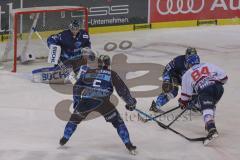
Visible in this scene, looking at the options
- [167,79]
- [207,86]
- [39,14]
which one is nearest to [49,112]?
[167,79]

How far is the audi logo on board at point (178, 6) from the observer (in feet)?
52.7

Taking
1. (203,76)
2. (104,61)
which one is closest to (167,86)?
(203,76)

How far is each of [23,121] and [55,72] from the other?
2.46 metres

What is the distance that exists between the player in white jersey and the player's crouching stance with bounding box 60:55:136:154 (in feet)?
3.39

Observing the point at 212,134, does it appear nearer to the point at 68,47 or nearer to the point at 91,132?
the point at 91,132

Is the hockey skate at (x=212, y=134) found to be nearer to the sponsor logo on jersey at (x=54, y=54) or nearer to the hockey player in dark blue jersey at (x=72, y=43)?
the hockey player in dark blue jersey at (x=72, y=43)

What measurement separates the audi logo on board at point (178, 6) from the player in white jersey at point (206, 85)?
7480 millimetres

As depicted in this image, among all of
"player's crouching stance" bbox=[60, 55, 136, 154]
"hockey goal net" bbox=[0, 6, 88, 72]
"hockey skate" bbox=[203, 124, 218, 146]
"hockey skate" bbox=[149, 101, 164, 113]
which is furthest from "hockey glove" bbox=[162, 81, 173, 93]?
"hockey goal net" bbox=[0, 6, 88, 72]

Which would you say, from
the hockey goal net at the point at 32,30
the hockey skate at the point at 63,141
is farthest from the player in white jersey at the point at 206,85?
the hockey goal net at the point at 32,30

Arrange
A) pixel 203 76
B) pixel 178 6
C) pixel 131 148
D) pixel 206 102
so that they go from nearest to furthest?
pixel 131 148
pixel 206 102
pixel 203 76
pixel 178 6

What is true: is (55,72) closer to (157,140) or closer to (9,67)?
(9,67)

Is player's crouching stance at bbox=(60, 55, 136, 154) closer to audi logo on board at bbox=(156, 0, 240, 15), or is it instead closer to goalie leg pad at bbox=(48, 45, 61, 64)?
goalie leg pad at bbox=(48, 45, 61, 64)

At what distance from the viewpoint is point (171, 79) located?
9.59m

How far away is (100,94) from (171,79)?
7.01ft
